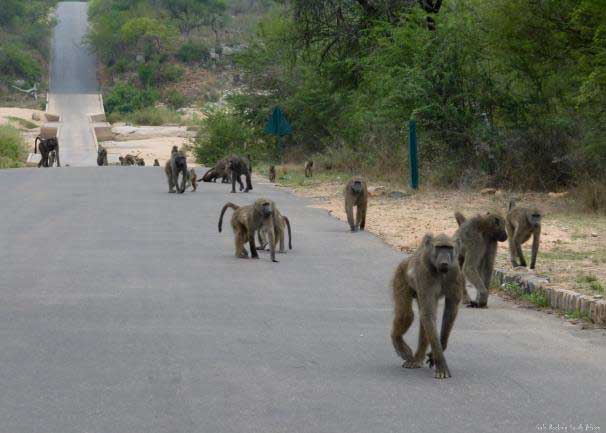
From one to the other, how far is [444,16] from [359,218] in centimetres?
1031

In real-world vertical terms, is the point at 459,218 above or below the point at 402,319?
above

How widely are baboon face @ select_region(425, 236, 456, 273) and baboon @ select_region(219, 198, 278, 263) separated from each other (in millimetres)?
6855

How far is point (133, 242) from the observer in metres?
16.7

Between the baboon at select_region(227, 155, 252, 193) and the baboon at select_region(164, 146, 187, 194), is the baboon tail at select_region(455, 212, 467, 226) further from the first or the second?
the baboon at select_region(227, 155, 252, 193)

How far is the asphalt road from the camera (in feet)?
22.1

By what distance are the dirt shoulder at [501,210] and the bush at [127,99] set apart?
2313 inches

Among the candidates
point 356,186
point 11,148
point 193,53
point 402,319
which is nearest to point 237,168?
point 356,186

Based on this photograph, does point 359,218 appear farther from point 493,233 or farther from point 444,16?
point 444,16

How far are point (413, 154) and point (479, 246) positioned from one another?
14.1 meters

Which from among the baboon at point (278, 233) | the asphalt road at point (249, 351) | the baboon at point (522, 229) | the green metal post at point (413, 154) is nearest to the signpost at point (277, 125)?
the green metal post at point (413, 154)

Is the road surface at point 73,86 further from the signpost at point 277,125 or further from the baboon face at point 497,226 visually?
the baboon face at point 497,226

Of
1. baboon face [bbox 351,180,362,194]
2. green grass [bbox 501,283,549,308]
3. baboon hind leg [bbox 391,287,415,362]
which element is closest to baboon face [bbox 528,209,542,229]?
green grass [bbox 501,283,549,308]

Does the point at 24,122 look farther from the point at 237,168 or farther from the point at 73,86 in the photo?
the point at 237,168

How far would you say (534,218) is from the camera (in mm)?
13023
